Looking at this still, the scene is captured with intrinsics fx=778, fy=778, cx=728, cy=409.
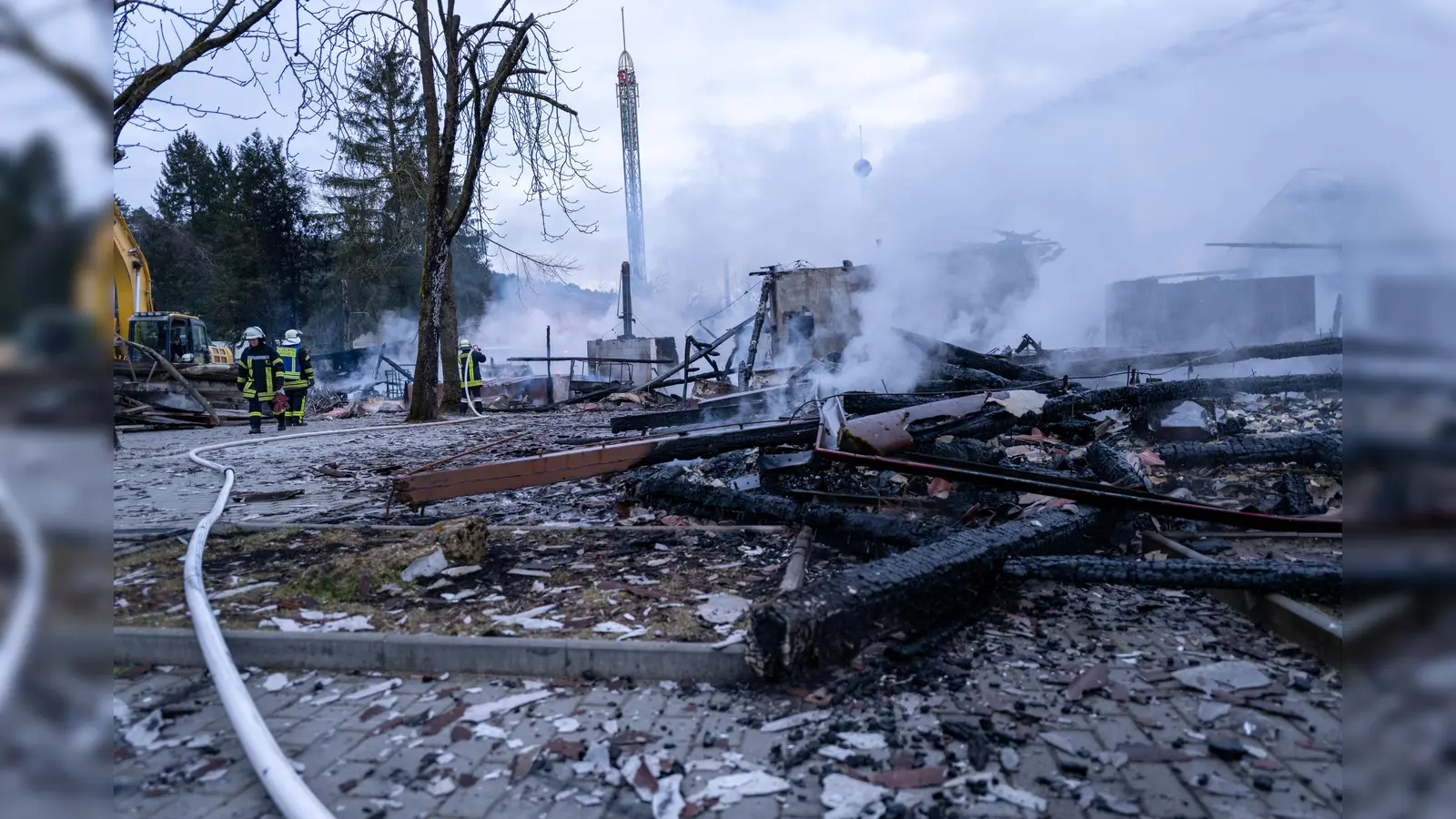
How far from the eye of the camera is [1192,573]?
3.47m

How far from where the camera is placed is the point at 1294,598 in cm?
342

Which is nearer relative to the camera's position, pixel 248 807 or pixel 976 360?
pixel 248 807

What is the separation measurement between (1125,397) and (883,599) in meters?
5.69

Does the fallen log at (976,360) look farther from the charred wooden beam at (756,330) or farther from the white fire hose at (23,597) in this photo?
the white fire hose at (23,597)

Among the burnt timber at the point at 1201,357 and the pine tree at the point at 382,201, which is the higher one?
the pine tree at the point at 382,201

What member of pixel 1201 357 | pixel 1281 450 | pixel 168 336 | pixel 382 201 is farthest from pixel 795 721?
pixel 382 201

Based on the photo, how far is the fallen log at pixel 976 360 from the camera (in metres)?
10.5

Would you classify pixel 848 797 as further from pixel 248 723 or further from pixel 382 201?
pixel 382 201

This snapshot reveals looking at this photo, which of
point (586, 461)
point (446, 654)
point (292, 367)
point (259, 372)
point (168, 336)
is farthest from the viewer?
point (168, 336)

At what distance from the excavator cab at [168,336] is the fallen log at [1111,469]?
20728mm

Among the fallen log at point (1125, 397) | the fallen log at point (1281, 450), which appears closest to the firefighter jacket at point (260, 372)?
the fallen log at point (1125, 397)

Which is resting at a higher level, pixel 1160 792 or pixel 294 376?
pixel 294 376

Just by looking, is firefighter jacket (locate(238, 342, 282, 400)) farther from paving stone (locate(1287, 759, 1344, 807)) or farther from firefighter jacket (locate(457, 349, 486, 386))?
paving stone (locate(1287, 759, 1344, 807))

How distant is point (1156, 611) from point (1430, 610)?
3481 millimetres
